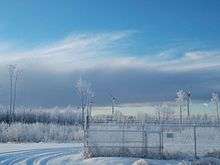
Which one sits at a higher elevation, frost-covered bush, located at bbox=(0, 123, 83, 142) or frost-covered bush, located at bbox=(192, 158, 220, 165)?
frost-covered bush, located at bbox=(0, 123, 83, 142)

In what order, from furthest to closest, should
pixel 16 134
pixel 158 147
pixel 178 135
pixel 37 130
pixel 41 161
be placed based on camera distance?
pixel 37 130 < pixel 16 134 < pixel 178 135 < pixel 158 147 < pixel 41 161

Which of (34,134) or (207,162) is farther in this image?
(34,134)

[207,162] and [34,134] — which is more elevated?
[34,134]

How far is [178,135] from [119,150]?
81.8ft

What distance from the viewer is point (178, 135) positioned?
56188 millimetres

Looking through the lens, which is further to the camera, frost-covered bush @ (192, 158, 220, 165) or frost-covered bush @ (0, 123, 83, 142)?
frost-covered bush @ (0, 123, 83, 142)

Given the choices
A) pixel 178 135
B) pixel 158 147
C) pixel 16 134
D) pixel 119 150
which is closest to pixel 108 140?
pixel 119 150

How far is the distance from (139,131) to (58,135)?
3729cm

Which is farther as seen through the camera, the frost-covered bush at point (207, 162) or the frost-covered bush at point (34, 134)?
the frost-covered bush at point (34, 134)

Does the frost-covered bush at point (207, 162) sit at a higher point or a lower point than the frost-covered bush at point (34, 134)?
lower

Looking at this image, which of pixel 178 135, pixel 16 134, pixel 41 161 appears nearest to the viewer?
pixel 41 161

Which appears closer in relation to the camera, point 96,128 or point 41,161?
point 41,161

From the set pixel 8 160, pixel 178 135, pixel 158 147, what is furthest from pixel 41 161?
pixel 178 135

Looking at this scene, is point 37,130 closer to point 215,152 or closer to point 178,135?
point 178,135
